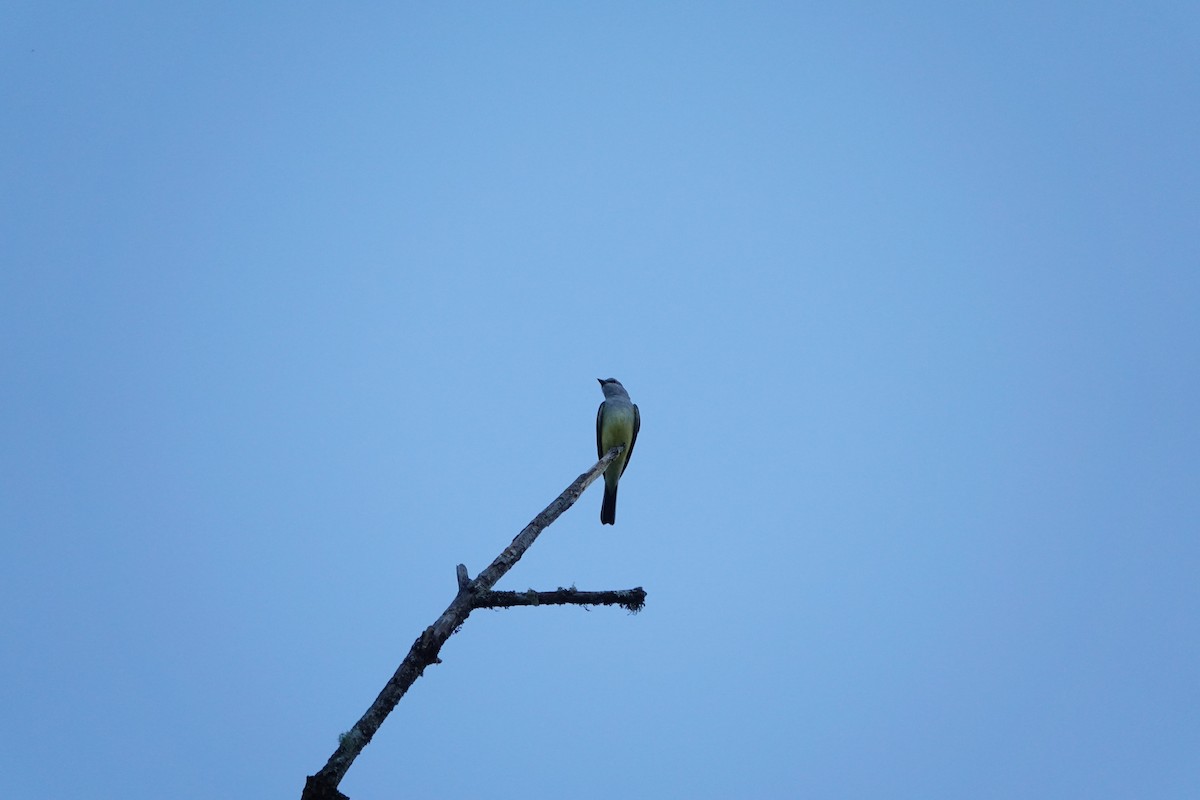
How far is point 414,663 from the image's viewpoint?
183 inches

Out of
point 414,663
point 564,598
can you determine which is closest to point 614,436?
point 564,598

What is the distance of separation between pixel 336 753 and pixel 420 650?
66cm

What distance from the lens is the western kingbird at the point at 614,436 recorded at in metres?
12.6

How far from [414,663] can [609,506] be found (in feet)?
26.5

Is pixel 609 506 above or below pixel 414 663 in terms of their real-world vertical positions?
above

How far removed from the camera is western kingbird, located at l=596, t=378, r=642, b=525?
1262 centimetres

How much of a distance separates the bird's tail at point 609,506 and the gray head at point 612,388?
5.15 feet

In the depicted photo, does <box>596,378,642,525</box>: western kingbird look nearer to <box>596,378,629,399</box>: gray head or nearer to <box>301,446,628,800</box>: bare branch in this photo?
<box>596,378,629,399</box>: gray head

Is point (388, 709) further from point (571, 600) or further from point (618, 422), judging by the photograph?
point (618, 422)

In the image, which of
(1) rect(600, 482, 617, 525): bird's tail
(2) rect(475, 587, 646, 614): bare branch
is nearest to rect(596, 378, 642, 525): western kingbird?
(1) rect(600, 482, 617, 525): bird's tail

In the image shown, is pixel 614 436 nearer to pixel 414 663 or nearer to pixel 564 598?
pixel 564 598

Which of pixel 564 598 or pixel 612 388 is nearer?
pixel 564 598

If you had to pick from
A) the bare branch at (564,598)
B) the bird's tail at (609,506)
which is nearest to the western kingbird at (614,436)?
the bird's tail at (609,506)

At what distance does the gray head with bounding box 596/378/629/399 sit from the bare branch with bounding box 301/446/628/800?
770cm
